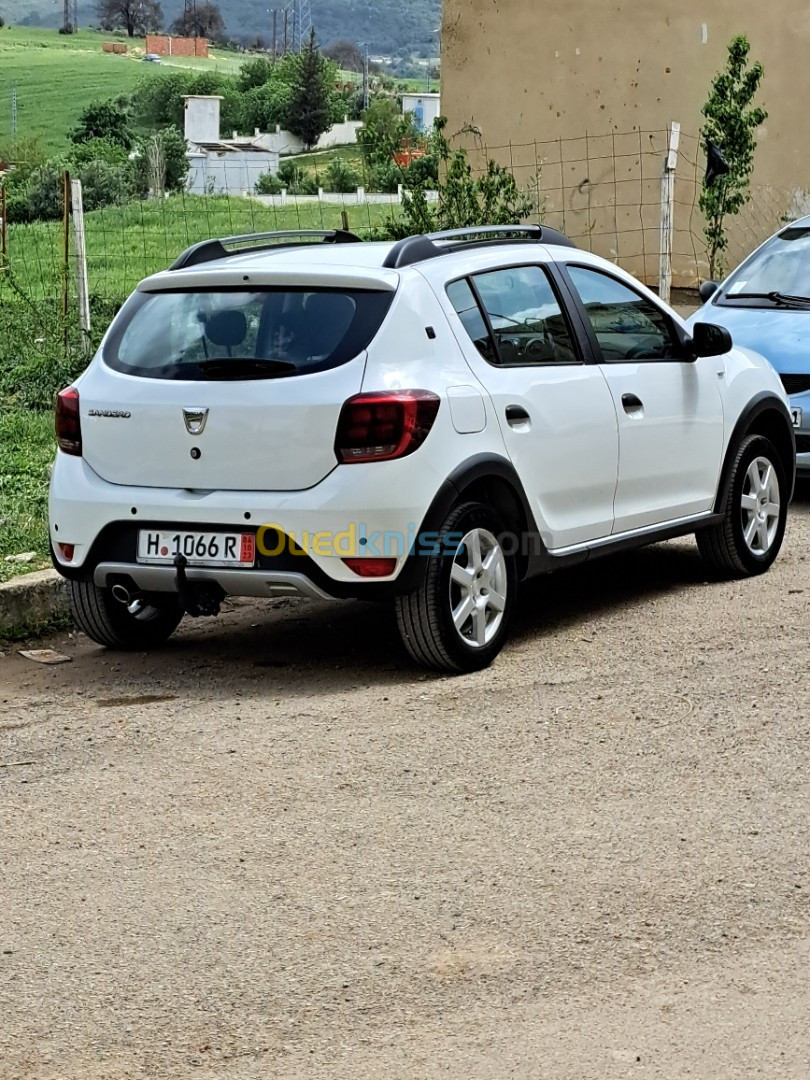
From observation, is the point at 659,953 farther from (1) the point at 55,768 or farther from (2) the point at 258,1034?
(1) the point at 55,768

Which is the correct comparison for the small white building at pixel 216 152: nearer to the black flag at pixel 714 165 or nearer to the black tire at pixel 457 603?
the black flag at pixel 714 165

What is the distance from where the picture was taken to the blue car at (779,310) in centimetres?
1038

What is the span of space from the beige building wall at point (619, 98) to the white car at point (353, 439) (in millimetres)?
13656

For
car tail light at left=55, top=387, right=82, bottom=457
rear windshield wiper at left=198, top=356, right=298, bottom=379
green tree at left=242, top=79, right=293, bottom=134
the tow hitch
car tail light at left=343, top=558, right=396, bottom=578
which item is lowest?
the tow hitch

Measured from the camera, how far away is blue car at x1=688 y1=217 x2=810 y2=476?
1038 cm

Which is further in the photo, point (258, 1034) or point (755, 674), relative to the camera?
point (755, 674)

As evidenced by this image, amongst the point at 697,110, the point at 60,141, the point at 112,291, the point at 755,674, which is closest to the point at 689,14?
the point at 697,110

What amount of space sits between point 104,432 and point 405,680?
60.8 inches

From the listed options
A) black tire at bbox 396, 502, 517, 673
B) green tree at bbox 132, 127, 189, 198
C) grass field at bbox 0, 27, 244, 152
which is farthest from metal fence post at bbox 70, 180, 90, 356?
grass field at bbox 0, 27, 244, 152

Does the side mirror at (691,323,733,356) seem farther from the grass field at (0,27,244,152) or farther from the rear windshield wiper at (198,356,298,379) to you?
the grass field at (0,27,244,152)

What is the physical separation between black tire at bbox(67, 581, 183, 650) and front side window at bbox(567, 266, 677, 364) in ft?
7.39

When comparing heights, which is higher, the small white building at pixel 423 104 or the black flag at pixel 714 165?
the small white building at pixel 423 104

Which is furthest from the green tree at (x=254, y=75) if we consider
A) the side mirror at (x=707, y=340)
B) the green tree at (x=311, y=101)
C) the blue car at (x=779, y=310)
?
the side mirror at (x=707, y=340)

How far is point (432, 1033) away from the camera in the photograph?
374 centimetres
